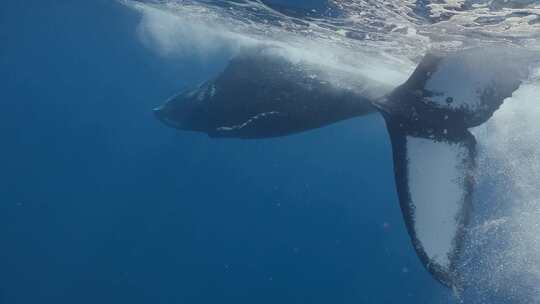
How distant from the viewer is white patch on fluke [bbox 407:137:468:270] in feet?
19.2

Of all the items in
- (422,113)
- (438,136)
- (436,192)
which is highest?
(422,113)

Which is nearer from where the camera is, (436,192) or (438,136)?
(436,192)

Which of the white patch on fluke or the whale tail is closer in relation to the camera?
the white patch on fluke

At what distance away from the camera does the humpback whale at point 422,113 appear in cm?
611

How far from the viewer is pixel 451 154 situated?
672cm

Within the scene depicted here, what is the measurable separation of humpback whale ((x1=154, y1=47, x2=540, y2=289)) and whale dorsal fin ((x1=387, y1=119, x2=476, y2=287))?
1cm

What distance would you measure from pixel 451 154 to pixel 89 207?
183ft

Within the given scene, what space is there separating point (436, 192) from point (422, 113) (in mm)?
1237

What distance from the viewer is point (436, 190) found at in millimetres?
6395

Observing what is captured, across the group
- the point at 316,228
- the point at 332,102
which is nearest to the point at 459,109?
the point at 332,102

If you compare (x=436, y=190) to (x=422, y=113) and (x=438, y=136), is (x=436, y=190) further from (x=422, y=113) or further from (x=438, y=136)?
(x=422, y=113)

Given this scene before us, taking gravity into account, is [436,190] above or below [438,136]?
below

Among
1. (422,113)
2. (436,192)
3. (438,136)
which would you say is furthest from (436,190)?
(422,113)

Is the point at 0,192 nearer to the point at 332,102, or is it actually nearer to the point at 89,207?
the point at 89,207
